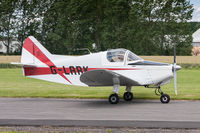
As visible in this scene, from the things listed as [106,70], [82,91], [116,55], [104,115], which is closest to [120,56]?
[116,55]

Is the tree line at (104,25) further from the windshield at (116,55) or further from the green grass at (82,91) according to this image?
the windshield at (116,55)

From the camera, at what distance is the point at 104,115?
10305mm

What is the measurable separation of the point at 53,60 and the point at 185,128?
7.95 meters

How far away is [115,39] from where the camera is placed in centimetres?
6094

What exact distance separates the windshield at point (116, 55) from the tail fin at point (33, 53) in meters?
2.94

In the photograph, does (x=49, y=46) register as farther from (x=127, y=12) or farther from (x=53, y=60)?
(x=53, y=60)

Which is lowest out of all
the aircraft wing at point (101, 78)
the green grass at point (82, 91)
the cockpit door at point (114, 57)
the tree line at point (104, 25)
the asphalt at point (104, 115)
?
the green grass at point (82, 91)

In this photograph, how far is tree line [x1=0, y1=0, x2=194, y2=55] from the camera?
6078 centimetres

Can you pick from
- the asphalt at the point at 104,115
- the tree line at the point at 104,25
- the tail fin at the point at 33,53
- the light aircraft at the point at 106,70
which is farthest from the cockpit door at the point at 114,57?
the tree line at the point at 104,25

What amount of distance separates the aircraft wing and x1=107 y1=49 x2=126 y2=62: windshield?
91cm

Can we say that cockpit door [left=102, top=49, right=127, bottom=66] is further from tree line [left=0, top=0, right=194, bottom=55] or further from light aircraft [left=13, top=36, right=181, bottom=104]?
tree line [left=0, top=0, right=194, bottom=55]

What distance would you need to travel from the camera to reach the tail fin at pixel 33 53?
15.0m

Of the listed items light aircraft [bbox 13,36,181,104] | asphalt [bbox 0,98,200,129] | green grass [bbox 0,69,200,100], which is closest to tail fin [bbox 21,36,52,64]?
light aircraft [bbox 13,36,181,104]

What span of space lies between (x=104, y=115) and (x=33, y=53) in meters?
6.11
